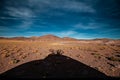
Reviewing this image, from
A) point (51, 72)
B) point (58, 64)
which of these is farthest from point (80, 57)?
point (51, 72)

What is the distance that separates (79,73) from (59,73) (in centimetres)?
135

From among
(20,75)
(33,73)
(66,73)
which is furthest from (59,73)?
(20,75)

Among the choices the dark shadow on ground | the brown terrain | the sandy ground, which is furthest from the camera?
the sandy ground

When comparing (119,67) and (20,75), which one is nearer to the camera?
(20,75)

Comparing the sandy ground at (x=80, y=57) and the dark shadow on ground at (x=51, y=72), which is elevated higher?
the sandy ground at (x=80, y=57)

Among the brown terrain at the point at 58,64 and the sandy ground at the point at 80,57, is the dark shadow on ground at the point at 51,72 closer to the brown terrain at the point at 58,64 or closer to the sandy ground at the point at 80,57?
the brown terrain at the point at 58,64

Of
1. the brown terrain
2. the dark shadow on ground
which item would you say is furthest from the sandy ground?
the dark shadow on ground

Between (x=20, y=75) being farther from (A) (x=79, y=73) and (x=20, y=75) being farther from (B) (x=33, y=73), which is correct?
(A) (x=79, y=73)

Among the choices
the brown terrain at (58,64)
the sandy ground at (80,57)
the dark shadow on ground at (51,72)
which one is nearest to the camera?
the dark shadow on ground at (51,72)

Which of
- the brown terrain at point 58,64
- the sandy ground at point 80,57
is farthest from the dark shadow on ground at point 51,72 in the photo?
the sandy ground at point 80,57

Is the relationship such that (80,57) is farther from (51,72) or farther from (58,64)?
(51,72)

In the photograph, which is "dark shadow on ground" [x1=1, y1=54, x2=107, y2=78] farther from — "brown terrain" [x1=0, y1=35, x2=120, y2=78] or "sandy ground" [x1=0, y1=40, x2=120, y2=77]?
"sandy ground" [x1=0, y1=40, x2=120, y2=77]

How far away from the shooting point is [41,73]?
267 inches

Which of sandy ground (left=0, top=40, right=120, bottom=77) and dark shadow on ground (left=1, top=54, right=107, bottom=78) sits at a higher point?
sandy ground (left=0, top=40, right=120, bottom=77)
